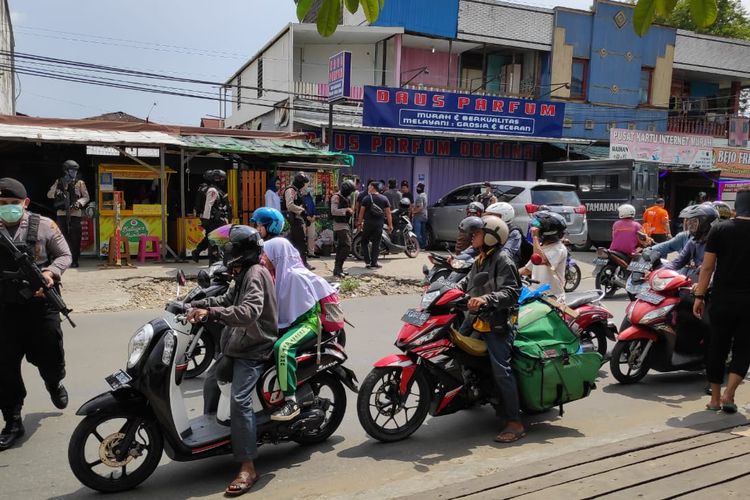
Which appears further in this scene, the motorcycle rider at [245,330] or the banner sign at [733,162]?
the banner sign at [733,162]

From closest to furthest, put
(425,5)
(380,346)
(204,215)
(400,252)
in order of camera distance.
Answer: (380,346) < (204,215) < (400,252) < (425,5)

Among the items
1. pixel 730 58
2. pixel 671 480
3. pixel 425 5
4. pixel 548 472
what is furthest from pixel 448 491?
pixel 730 58

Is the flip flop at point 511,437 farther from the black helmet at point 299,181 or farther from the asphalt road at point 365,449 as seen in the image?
the black helmet at point 299,181

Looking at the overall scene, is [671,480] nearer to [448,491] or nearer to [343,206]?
[448,491]

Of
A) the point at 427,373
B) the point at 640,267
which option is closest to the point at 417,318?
the point at 427,373

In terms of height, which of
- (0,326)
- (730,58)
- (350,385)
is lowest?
(350,385)

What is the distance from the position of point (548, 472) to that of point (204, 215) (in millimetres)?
8093

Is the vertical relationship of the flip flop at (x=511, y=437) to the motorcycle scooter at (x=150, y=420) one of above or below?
below

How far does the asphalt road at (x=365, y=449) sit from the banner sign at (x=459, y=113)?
40.3ft

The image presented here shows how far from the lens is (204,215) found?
10.6m

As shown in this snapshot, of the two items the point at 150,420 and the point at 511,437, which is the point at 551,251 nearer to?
the point at 511,437

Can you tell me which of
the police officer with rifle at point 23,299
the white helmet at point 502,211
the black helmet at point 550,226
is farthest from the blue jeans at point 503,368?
the police officer with rifle at point 23,299

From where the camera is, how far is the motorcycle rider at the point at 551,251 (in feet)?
19.9

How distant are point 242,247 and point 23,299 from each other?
1.70 metres
